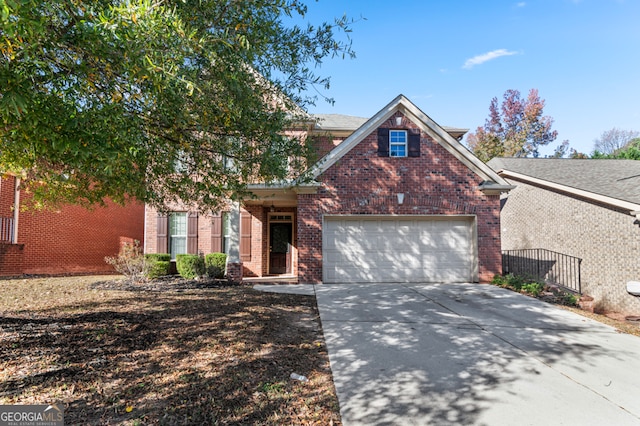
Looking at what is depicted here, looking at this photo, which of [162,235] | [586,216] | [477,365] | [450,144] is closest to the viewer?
[477,365]

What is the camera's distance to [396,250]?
10867 millimetres

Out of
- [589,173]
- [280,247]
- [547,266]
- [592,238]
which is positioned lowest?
[547,266]

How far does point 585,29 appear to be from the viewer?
33.1ft

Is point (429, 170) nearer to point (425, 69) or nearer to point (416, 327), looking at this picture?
point (425, 69)

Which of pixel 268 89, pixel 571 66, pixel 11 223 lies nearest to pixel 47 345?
pixel 268 89

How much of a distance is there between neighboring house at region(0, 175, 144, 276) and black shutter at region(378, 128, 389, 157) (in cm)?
754

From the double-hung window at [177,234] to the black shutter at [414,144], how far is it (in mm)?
8887

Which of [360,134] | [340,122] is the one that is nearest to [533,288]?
[360,134]

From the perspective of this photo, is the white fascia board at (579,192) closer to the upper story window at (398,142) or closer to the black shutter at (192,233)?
the upper story window at (398,142)

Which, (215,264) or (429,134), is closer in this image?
(429,134)

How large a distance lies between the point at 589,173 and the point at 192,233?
1587 cm

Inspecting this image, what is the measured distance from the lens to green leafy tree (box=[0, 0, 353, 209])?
305 centimetres

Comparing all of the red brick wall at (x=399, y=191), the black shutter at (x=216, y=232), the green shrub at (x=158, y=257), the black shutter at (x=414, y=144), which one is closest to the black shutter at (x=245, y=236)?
the black shutter at (x=216, y=232)

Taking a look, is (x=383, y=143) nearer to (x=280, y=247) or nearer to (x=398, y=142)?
(x=398, y=142)
